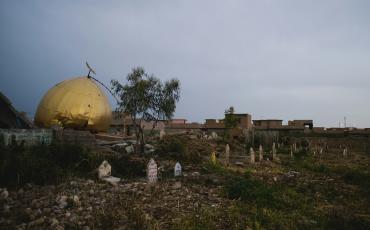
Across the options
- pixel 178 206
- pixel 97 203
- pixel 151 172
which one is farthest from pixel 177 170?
pixel 97 203

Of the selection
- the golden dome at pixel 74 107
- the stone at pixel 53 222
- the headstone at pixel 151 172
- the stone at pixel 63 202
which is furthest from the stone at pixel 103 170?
the golden dome at pixel 74 107

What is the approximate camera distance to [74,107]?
14680mm

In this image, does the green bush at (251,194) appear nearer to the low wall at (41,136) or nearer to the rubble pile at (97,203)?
the rubble pile at (97,203)

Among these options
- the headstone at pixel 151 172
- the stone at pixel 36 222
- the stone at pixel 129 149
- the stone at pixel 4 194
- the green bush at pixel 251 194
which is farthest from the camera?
the stone at pixel 129 149

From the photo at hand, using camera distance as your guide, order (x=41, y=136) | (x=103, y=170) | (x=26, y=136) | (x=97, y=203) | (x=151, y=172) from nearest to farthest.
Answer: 1. (x=97, y=203)
2. (x=151, y=172)
3. (x=103, y=170)
4. (x=26, y=136)
5. (x=41, y=136)

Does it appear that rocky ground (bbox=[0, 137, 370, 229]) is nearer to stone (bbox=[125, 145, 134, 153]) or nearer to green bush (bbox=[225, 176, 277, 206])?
green bush (bbox=[225, 176, 277, 206])

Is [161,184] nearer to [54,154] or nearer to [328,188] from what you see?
[54,154]

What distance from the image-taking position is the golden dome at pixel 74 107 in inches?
575

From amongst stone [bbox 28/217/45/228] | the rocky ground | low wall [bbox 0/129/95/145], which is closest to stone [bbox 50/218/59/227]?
the rocky ground

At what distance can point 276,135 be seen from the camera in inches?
1209

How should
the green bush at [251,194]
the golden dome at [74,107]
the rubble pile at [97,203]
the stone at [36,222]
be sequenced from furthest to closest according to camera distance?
the golden dome at [74,107]
the green bush at [251,194]
the rubble pile at [97,203]
the stone at [36,222]

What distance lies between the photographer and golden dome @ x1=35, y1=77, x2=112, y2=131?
48.0 feet

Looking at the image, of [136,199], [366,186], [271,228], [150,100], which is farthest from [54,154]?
[366,186]

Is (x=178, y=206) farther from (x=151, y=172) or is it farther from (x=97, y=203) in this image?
(x=151, y=172)
